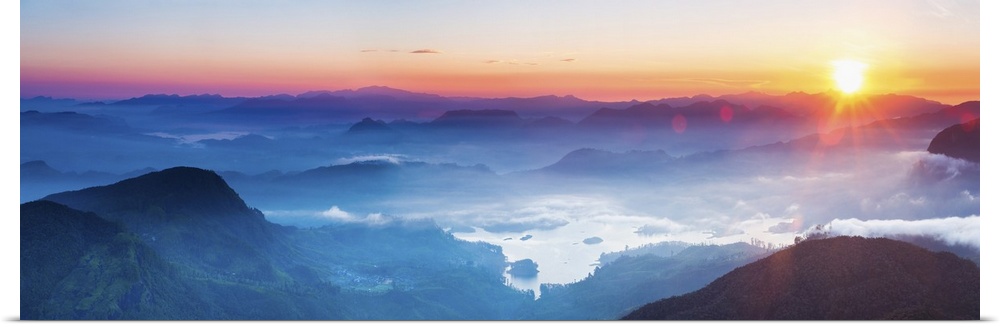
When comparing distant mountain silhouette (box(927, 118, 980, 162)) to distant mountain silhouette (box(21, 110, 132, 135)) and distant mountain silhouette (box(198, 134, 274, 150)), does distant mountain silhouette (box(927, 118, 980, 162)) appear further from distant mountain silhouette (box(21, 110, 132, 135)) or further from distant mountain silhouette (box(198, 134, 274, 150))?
distant mountain silhouette (box(21, 110, 132, 135))

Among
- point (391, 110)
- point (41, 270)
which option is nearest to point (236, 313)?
point (41, 270)

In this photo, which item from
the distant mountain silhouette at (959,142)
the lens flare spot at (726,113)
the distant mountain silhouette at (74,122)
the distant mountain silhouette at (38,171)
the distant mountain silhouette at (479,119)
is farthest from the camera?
the distant mountain silhouette at (479,119)

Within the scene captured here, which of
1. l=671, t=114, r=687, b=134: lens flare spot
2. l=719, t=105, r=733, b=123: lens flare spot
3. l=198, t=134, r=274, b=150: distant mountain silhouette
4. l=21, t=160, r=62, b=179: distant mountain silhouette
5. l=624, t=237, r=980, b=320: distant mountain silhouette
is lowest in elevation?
Result: l=624, t=237, r=980, b=320: distant mountain silhouette

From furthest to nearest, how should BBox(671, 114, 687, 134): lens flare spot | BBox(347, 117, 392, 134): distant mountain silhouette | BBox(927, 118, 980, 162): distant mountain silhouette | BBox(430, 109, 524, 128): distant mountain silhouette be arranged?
BBox(347, 117, 392, 134): distant mountain silhouette
BBox(671, 114, 687, 134): lens flare spot
BBox(430, 109, 524, 128): distant mountain silhouette
BBox(927, 118, 980, 162): distant mountain silhouette

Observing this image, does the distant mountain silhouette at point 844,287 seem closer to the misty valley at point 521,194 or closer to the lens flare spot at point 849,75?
the misty valley at point 521,194

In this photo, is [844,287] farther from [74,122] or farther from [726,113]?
[74,122]

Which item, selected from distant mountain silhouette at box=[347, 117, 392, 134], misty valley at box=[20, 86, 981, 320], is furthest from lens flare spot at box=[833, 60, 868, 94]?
distant mountain silhouette at box=[347, 117, 392, 134]

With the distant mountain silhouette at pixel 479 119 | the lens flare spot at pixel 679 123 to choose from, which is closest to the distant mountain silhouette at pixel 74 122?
the distant mountain silhouette at pixel 479 119
